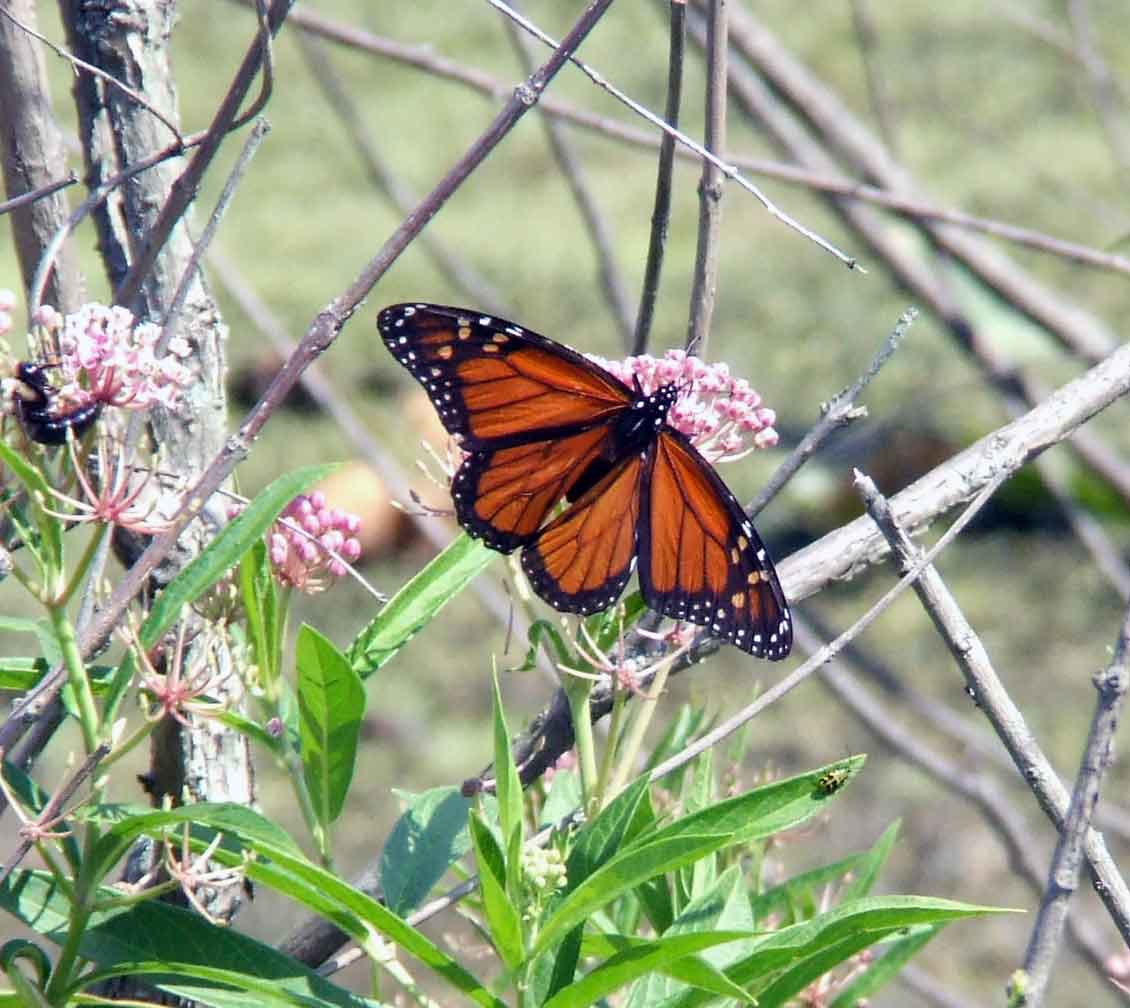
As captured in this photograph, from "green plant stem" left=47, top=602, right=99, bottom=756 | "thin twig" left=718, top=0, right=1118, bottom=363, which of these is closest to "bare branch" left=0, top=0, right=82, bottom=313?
"green plant stem" left=47, top=602, right=99, bottom=756

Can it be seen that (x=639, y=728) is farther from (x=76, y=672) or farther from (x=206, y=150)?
(x=206, y=150)

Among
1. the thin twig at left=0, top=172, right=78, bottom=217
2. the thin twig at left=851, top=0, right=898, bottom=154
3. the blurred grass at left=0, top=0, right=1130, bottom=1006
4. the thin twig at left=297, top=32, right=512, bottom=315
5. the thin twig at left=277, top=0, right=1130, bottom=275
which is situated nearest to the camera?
the thin twig at left=0, top=172, right=78, bottom=217

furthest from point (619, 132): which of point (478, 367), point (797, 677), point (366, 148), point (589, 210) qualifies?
point (797, 677)

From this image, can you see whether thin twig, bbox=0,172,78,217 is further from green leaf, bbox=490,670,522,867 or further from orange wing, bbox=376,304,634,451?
green leaf, bbox=490,670,522,867

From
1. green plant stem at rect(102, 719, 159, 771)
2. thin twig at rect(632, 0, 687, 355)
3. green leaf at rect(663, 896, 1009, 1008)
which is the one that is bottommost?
green leaf at rect(663, 896, 1009, 1008)

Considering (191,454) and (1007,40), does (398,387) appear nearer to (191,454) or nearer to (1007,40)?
(1007,40)

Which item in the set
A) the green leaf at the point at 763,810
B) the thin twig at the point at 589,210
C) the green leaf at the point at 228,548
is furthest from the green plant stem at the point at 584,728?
the thin twig at the point at 589,210
